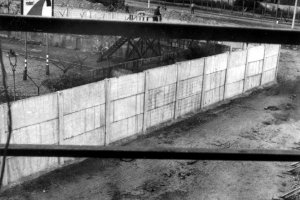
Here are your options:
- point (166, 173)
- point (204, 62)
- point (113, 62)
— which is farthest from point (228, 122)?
point (113, 62)

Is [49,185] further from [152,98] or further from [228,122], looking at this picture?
[228,122]

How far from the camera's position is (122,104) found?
1321 centimetres

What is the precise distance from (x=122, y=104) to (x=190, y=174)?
2.80 meters

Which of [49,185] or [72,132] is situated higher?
[72,132]

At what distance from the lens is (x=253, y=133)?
15.6 meters

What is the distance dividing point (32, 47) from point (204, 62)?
1437cm

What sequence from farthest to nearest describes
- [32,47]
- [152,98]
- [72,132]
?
[32,47] → [152,98] → [72,132]

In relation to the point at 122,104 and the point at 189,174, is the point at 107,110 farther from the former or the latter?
the point at 189,174

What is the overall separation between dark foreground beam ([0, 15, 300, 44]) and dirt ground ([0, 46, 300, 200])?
8.99m

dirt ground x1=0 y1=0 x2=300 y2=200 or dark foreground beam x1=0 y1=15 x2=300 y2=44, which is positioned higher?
dark foreground beam x1=0 y1=15 x2=300 y2=44

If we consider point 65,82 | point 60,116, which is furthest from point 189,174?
point 65,82

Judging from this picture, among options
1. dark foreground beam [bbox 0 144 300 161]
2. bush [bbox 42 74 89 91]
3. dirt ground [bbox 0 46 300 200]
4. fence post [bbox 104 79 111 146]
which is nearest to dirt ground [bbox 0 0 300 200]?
dirt ground [bbox 0 46 300 200]

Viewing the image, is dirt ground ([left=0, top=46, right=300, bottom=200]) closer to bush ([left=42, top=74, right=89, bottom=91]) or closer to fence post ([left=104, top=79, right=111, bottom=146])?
fence post ([left=104, top=79, right=111, bottom=146])

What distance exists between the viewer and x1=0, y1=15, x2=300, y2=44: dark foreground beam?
67.7 inches
